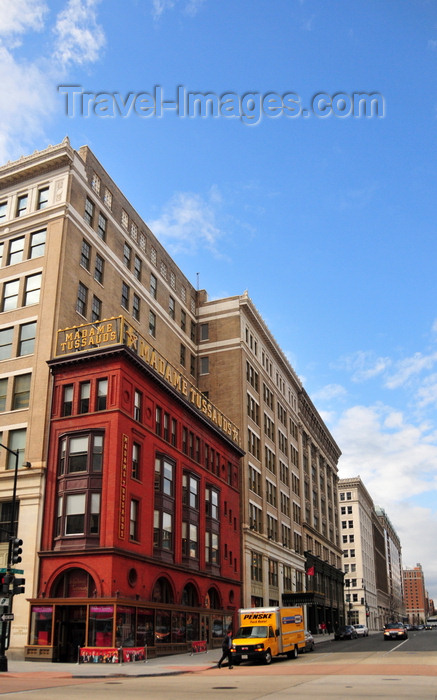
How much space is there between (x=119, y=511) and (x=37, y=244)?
2067cm

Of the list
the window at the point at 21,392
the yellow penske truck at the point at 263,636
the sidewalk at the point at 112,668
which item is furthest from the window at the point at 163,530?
the window at the point at 21,392

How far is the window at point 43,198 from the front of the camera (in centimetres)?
4781

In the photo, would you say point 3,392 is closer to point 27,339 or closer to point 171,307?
point 27,339

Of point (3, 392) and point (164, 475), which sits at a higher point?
point (3, 392)

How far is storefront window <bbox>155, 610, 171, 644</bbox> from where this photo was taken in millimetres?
39000

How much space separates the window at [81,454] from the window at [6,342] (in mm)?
8781

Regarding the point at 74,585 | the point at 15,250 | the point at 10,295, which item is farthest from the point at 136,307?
the point at 74,585

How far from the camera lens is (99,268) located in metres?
50.6

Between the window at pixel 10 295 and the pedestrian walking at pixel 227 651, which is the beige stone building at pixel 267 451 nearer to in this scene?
the window at pixel 10 295

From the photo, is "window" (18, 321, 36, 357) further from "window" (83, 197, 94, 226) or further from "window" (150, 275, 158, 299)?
"window" (150, 275, 158, 299)

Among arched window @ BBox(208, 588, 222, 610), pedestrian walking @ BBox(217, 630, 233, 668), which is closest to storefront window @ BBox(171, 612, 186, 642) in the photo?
arched window @ BBox(208, 588, 222, 610)

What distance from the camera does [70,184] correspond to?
47281 millimetres

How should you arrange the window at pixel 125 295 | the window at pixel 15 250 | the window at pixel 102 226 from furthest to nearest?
the window at pixel 125 295 < the window at pixel 102 226 < the window at pixel 15 250

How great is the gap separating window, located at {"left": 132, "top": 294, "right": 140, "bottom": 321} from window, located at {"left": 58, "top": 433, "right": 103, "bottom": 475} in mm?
18880
